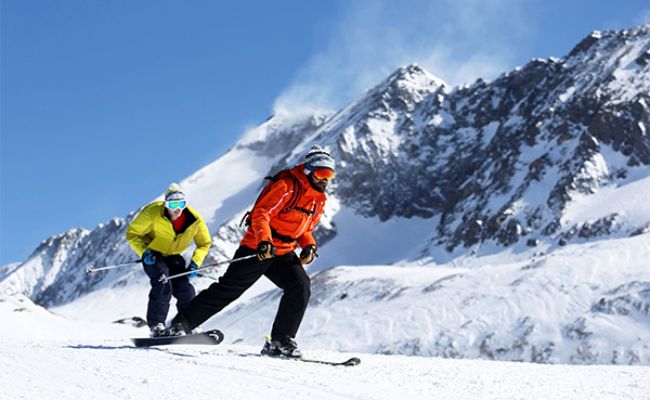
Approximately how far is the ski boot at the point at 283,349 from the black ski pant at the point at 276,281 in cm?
6

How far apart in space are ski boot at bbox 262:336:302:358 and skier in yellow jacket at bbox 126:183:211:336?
1820mm

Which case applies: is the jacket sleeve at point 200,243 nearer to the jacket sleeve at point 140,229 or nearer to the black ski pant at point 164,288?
the black ski pant at point 164,288

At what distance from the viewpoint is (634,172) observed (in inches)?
5556

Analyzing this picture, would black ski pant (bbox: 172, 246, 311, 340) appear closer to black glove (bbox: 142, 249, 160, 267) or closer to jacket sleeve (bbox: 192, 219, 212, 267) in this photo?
black glove (bbox: 142, 249, 160, 267)

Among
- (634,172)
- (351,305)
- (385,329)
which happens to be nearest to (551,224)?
(634,172)

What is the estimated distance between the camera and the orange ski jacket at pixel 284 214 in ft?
27.0

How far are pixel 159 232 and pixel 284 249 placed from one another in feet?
7.30

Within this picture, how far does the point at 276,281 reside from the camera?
8836 mm

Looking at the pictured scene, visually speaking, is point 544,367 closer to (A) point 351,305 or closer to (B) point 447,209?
(A) point 351,305

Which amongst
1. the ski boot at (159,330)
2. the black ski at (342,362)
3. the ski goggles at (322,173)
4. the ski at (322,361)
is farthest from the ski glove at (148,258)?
the ski goggles at (322,173)

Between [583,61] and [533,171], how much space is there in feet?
152

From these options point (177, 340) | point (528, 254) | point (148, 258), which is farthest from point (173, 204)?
point (528, 254)

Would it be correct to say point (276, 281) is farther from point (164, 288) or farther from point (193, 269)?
point (164, 288)

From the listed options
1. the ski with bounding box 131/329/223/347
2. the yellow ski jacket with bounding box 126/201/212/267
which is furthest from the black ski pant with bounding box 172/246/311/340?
the yellow ski jacket with bounding box 126/201/212/267
